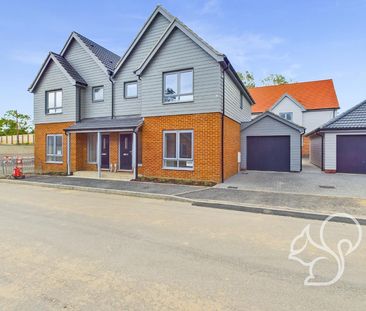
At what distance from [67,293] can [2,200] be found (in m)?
7.73

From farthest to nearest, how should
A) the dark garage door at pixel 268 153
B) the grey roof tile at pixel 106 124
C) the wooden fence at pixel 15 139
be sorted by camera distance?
the wooden fence at pixel 15 139
the dark garage door at pixel 268 153
the grey roof tile at pixel 106 124

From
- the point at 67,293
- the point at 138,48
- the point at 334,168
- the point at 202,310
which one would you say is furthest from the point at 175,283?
the point at 334,168

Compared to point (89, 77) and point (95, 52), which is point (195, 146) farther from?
point (95, 52)

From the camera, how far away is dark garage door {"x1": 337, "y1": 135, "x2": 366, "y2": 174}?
1554cm

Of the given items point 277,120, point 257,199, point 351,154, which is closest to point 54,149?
point 257,199

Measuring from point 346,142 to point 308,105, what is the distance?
14899 mm

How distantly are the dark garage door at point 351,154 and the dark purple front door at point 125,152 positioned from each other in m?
13.9

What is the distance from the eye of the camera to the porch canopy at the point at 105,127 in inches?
526

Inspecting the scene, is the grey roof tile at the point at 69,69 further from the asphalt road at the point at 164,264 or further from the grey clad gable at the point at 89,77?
the asphalt road at the point at 164,264

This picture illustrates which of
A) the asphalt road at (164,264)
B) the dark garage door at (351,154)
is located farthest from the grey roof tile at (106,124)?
the dark garage door at (351,154)

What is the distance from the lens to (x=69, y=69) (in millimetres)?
16906

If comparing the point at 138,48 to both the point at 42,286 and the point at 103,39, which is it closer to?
the point at 103,39

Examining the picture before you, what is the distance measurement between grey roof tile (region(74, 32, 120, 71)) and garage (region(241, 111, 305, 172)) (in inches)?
424

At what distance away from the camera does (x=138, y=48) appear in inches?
606
